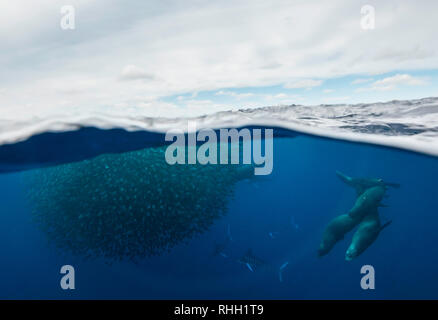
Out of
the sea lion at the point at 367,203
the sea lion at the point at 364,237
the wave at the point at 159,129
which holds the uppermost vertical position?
the wave at the point at 159,129

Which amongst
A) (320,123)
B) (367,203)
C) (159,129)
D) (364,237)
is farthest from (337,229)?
(159,129)

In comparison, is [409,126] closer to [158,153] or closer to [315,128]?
[315,128]

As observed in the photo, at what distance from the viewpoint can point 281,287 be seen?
47.0ft

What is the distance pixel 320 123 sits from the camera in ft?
35.8

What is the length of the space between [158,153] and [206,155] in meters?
2.04

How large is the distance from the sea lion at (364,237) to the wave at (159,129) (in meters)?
3.09

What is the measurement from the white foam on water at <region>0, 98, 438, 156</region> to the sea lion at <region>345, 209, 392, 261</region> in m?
3.09

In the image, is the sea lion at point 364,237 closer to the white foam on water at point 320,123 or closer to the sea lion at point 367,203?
the sea lion at point 367,203

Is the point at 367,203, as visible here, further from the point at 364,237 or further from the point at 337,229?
the point at 337,229

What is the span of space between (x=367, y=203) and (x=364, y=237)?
115 cm

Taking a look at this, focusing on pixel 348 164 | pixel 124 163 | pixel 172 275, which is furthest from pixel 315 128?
pixel 348 164

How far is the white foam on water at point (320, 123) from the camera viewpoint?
8.29m

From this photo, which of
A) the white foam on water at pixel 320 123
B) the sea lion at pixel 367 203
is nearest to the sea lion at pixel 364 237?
the sea lion at pixel 367 203

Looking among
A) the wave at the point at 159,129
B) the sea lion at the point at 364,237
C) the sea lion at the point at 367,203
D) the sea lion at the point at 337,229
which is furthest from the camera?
the sea lion at the point at 337,229
